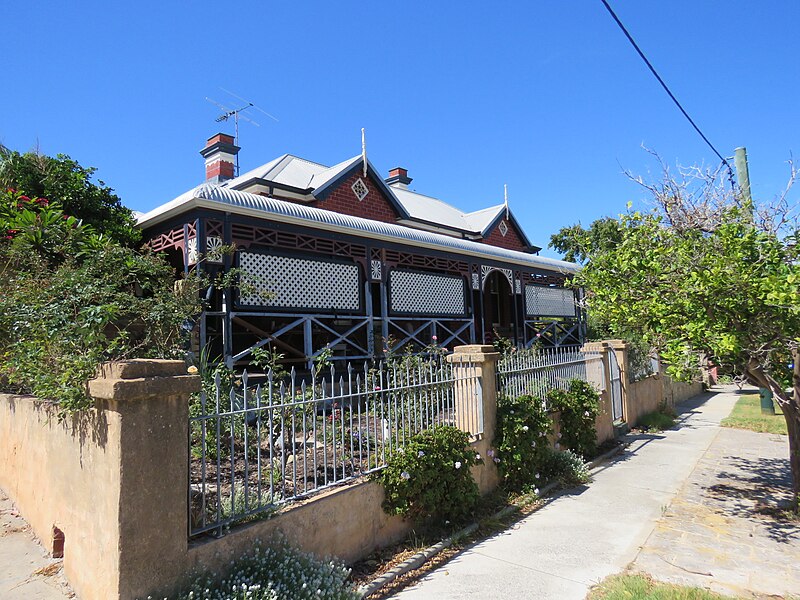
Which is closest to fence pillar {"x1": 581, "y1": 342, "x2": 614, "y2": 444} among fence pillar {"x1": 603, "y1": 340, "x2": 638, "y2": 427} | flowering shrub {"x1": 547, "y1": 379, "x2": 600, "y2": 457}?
fence pillar {"x1": 603, "y1": 340, "x2": 638, "y2": 427}

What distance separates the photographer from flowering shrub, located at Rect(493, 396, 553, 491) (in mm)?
6066

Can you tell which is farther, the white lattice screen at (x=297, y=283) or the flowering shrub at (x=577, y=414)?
the white lattice screen at (x=297, y=283)

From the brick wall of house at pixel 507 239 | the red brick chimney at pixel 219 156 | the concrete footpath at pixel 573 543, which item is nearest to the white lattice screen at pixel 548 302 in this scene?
the brick wall of house at pixel 507 239

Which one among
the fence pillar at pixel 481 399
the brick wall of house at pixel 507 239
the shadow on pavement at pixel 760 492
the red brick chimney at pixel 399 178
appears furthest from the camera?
the red brick chimney at pixel 399 178

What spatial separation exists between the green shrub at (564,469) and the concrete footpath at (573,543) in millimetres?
174

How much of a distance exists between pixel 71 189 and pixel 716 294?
9372 mm

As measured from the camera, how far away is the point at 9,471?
205 inches

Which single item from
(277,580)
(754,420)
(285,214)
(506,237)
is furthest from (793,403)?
(506,237)

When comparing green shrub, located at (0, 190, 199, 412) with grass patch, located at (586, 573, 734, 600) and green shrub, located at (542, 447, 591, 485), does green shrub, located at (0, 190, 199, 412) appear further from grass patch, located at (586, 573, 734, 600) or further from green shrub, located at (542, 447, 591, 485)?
green shrub, located at (542, 447, 591, 485)

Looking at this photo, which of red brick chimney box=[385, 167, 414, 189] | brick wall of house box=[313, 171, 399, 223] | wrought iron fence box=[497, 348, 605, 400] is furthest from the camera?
red brick chimney box=[385, 167, 414, 189]

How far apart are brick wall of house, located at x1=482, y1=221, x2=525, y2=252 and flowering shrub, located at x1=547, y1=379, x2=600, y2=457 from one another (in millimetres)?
11475

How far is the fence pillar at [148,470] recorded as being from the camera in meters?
2.79

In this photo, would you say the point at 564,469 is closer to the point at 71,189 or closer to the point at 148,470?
the point at 148,470

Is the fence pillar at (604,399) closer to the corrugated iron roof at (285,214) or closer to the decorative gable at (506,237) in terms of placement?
the corrugated iron roof at (285,214)
